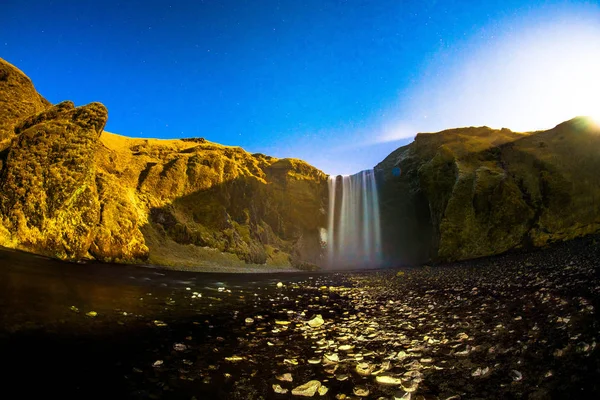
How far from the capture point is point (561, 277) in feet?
39.6

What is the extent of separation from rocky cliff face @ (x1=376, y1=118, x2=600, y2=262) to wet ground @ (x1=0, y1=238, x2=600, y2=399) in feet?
93.8

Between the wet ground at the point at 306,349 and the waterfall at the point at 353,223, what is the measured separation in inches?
2481

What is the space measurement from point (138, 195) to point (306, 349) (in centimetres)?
4980

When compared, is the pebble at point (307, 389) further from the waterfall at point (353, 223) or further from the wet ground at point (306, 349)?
the waterfall at point (353, 223)

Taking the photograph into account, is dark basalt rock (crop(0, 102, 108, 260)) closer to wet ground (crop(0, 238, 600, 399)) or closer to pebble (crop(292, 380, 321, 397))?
wet ground (crop(0, 238, 600, 399))

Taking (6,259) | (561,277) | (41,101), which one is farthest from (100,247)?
(561,277)

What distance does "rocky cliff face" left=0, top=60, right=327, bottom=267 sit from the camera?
2592cm

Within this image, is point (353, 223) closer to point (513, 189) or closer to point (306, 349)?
point (513, 189)

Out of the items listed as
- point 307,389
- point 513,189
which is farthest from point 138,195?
point 513,189

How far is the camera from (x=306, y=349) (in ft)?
21.8

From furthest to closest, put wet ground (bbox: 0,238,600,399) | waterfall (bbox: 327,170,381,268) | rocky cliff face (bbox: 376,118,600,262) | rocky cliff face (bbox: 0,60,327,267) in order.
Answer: waterfall (bbox: 327,170,381,268)
rocky cliff face (bbox: 376,118,600,262)
rocky cliff face (bbox: 0,60,327,267)
wet ground (bbox: 0,238,600,399)

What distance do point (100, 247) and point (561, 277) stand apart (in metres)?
36.4

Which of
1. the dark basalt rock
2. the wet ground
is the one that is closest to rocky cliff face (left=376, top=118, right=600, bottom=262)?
the wet ground

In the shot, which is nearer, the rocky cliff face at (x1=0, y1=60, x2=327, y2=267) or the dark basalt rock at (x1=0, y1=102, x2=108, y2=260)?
the dark basalt rock at (x1=0, y1=102, x2=108, y2=260)
